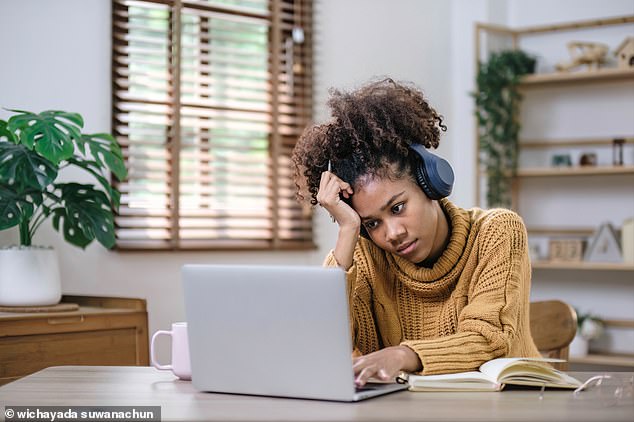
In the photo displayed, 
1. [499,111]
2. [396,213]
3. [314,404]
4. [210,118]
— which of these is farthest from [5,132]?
[499,111]

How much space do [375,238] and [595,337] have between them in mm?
2687

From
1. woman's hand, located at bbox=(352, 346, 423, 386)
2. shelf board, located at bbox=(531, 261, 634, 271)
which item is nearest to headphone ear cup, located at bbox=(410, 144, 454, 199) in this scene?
woman's hand, located at bbox=(352, 346, 423, 386)

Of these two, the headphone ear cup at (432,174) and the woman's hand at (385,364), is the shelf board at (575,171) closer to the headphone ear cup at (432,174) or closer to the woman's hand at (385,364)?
the headphone ear cup at (432,174)

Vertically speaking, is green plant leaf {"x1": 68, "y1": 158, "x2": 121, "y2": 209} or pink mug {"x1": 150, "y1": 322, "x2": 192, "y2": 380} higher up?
green plant leaf {"x1": 68, "y1": 158, "x2": 121, "y2": 209}

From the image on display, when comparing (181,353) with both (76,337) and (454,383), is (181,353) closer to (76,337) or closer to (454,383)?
(454,383)

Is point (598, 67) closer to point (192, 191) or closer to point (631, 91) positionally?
point (631, 91)

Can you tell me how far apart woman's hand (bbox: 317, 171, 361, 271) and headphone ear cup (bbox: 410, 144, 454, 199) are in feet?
0.48

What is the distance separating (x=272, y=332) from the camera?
137cm

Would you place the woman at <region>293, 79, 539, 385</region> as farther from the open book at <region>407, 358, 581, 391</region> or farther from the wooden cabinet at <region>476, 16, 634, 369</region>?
the wooden cabinet at <region>476, 16, 634, 369</region>

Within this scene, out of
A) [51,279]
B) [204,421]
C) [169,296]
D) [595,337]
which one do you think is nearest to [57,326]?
[51,279]

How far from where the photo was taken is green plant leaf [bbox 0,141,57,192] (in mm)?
2697

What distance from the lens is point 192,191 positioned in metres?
3.72

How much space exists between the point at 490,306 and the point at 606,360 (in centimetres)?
266

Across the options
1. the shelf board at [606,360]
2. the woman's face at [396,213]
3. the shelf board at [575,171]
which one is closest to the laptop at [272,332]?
the woman's face at [396,213]
